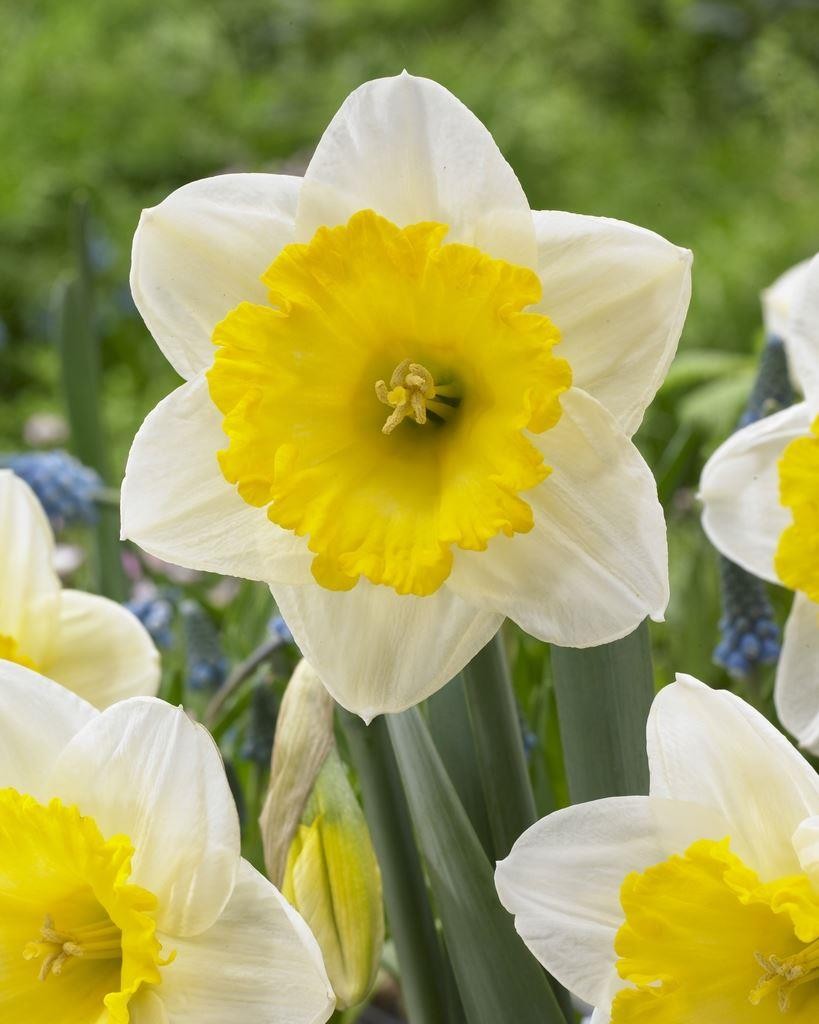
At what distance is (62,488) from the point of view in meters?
1.23

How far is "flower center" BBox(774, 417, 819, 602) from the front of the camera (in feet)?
2.20

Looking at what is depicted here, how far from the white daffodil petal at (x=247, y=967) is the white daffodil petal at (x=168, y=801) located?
12 millimetres

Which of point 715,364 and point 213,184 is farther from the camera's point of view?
point 715,364

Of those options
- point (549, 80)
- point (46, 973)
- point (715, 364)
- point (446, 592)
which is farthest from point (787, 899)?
point (549, 80)

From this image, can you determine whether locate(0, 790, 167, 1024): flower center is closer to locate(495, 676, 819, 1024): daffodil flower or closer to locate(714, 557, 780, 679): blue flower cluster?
locate(495, 676, 819, 1024): daffodil flower

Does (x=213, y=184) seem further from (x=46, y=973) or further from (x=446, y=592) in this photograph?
(x=46, y=973)

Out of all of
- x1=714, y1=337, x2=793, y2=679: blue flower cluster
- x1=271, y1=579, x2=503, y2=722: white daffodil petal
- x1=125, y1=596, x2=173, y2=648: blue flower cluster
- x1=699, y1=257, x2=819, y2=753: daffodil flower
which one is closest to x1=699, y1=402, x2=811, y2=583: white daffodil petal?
x1=699, y1=257, x2=819, y2=753: daffodil flower

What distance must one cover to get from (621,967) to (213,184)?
0.39 metres

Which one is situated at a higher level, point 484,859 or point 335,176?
point 335,176

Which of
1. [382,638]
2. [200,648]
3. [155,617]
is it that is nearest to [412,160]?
[382,638]

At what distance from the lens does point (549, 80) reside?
450cm

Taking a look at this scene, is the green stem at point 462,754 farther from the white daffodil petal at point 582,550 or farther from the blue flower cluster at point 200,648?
the blue flower cluster at point 200,648

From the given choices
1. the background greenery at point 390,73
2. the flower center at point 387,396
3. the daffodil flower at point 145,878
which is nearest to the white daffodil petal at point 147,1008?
the daffodil flower at point 145,878

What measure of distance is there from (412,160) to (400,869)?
1.15 feet
